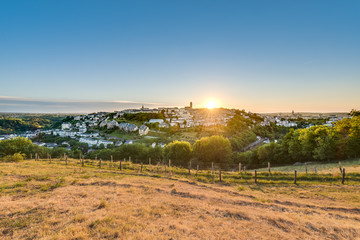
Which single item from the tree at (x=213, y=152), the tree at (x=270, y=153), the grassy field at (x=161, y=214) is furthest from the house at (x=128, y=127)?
the grassy field at (x=161, y=214)

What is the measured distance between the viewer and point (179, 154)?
160 feet

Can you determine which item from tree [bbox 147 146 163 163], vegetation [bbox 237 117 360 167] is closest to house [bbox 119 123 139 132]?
tree [bbox 147 146 163 163]

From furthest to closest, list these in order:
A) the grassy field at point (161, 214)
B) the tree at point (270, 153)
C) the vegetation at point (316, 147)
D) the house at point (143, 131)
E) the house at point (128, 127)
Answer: the house at point (128, 127) → the house at point (143, 131) → the tree at point (270, 153) → the vegetation at point (316, 147) → the grassy field at point (161, 214)

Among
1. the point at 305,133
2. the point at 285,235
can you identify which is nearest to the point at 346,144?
the point at 305,133

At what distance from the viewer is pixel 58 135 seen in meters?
121

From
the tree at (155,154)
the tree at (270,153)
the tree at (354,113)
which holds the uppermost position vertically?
the tree at (354,113)

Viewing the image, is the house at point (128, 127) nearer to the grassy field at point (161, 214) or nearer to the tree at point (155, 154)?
the tree at point (155, 154)

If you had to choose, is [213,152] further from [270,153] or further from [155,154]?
[155,154]

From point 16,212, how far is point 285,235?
12669 mm

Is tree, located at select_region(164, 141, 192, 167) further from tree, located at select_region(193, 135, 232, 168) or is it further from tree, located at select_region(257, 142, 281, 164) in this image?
tree, located at select_region(257, 142, 281, 164)

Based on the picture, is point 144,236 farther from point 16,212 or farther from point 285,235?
point 16,212

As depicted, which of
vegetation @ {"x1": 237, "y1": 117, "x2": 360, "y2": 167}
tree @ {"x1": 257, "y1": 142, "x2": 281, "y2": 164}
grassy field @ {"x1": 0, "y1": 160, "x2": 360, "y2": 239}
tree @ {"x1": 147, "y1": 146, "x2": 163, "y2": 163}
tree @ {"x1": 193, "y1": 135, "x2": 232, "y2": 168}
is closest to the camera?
grassy field @ {"x1": 0, "y1": 160, "x2": 360, "y2": 239}

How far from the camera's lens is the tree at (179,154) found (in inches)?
1913

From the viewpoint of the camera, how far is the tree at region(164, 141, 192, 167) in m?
48.6
